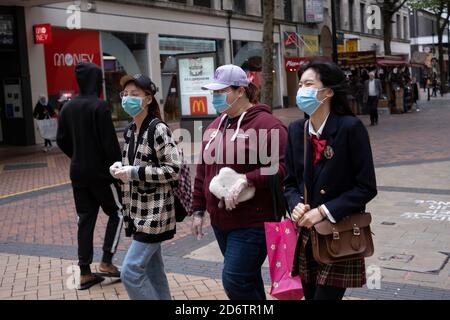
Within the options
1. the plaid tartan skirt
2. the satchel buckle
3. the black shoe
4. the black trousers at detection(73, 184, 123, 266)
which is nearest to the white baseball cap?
the plaid tartan skirt

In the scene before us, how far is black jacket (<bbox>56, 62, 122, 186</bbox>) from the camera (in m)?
4.91

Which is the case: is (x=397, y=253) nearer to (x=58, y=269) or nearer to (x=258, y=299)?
(x=258, y=299)

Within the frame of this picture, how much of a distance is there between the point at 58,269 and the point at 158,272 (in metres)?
2.06

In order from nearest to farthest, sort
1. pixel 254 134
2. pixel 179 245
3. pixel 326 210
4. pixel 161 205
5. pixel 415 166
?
1. pixel 326 210
2. pixel 254 134
3. pixel 161 205
4. pixel 179 245
5. pixel 415 166

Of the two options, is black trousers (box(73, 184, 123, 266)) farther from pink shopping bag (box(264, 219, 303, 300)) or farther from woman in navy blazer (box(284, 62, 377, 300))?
woman in navy blazer (box(284, 62, 377, 300))

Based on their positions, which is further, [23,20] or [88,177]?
[23,20]

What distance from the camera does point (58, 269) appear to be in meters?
5.79

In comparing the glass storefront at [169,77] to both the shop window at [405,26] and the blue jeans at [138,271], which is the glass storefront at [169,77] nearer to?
the blue jeans at [138,271]

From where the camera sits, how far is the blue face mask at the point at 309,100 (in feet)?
10.2

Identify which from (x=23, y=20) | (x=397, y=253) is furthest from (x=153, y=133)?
(x=23, y=20)

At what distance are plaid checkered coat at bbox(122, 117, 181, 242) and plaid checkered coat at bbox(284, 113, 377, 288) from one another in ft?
3.25

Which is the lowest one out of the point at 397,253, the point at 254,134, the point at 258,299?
the point at 397,253

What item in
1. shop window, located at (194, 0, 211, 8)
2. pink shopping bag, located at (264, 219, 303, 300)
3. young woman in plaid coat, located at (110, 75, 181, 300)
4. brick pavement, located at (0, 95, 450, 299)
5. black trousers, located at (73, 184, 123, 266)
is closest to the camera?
pink shopping bag, located at (264, 219, 303, 300)

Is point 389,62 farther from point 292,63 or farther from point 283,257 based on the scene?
point 283,257
